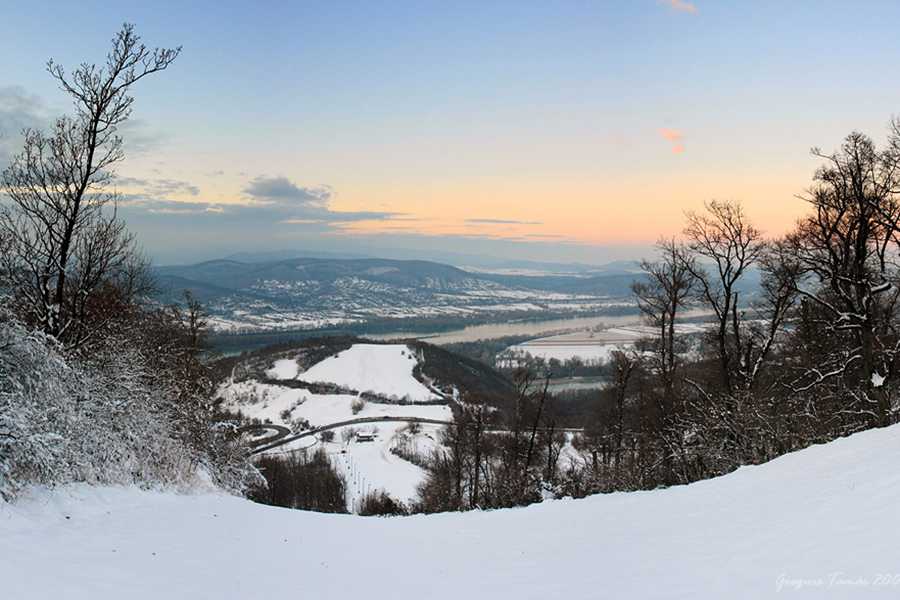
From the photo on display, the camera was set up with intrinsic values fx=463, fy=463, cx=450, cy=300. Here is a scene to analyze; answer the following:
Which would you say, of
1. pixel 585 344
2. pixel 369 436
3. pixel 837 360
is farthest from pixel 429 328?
pixel 837 360

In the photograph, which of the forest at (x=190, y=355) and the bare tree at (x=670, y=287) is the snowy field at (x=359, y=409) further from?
the bare tree at (x=670, y=287)

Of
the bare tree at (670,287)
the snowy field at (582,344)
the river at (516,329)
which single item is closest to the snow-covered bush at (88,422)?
the bare tree at (670,287)

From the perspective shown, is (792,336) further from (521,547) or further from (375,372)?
(375,372)

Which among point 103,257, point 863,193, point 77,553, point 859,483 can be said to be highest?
point 863,193

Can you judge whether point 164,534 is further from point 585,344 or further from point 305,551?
point 585,344

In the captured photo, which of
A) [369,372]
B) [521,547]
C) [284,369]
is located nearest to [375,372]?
[369,372]
